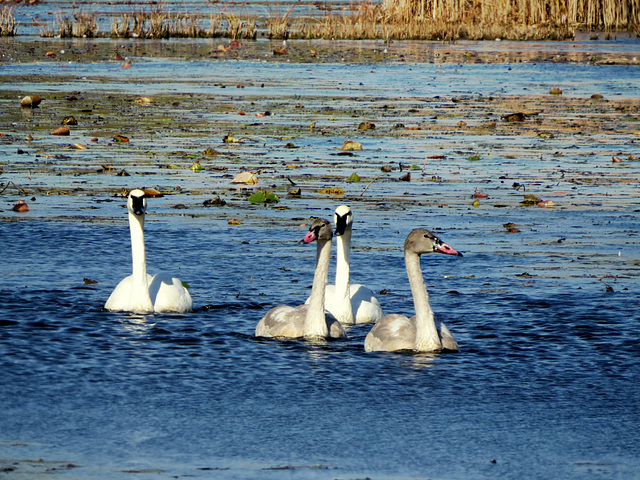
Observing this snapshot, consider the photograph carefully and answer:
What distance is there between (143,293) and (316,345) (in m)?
1.91

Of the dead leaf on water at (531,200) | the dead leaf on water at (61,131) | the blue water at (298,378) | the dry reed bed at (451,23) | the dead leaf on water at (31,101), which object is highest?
the dry reed bed at (451,23)

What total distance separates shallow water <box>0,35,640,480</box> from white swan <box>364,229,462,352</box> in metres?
0.14

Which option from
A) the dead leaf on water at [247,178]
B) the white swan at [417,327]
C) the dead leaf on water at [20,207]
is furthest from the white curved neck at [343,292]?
the dead leaf on water at [247,178]

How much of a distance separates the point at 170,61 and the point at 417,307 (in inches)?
1298

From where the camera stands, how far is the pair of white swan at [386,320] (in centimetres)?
950

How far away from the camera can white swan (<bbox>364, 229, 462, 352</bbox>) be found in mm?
9477

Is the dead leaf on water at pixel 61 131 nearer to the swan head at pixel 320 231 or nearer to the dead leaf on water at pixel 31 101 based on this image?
the dead leaf on water at pixel 31 101

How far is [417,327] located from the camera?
956cm

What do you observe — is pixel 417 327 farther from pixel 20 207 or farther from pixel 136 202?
pixel 20 207

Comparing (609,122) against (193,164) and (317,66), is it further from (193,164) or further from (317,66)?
(317,66)

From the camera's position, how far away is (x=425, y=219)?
14.7 meters

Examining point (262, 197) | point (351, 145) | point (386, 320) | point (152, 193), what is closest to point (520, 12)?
point (351, 145)

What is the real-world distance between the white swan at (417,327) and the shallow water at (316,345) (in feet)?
0.47

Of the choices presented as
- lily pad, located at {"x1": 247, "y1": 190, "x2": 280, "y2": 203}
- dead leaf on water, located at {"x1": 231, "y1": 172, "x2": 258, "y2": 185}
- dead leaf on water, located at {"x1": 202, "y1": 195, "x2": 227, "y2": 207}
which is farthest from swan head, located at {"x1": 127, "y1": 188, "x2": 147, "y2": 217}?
dead leaf on water, located at {"x1": 231, "y1": 172, "x2": 258, "y2": 185}
